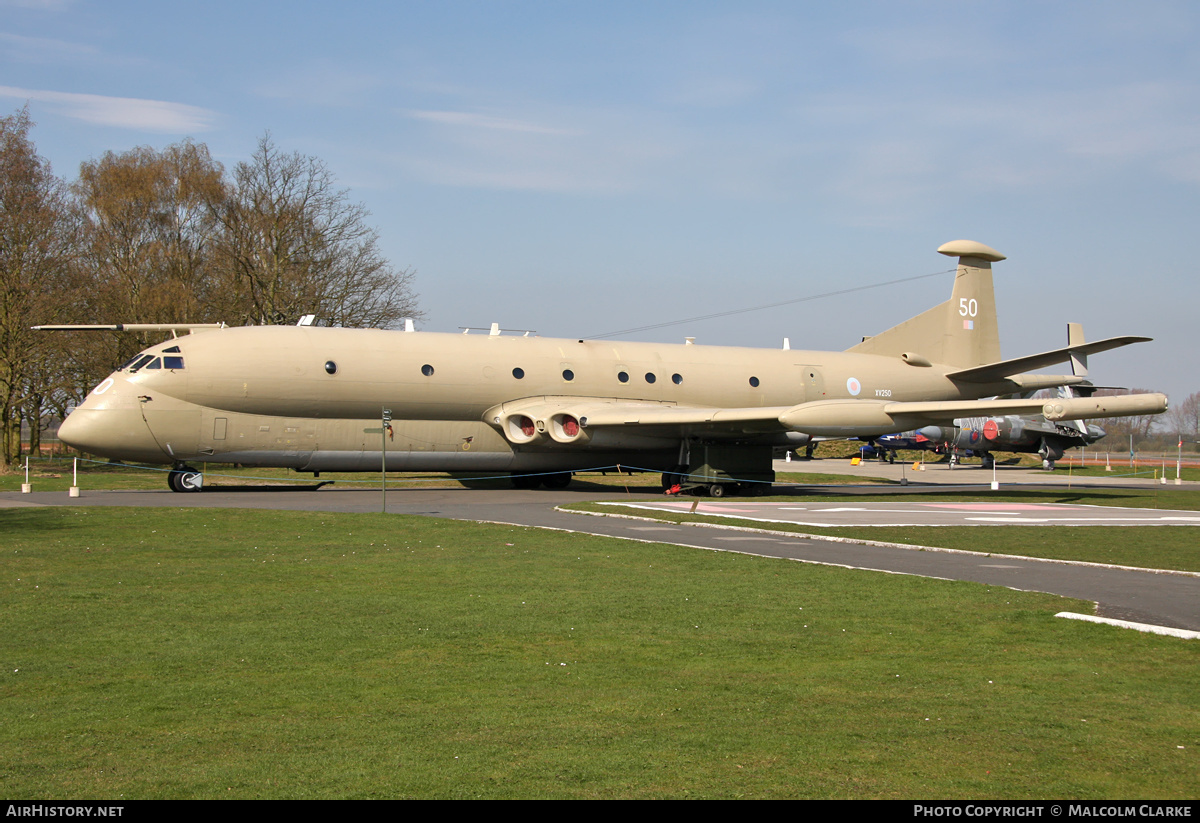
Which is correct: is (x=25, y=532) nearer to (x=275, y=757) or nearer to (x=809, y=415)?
(x=275, y=757)

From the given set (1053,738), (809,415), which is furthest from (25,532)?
(809,415)

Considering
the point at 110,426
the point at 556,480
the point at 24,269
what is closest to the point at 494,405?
the point at 556,480

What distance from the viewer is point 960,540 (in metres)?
14.5

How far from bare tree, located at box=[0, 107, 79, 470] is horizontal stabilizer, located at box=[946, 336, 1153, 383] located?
32.4 meters

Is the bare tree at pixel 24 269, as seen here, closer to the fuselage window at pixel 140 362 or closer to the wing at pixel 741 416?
the fuselage window at pixel 140 362

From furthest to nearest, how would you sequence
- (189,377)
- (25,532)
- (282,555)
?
(189,377) < (25,532) < (282,555)

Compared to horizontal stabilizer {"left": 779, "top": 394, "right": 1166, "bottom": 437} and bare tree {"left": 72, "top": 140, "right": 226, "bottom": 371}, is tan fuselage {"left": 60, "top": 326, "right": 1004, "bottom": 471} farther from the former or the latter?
bare tree {"left": 72, "top": 140, "right": 226, "bottom": 371}

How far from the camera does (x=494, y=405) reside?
981 inches

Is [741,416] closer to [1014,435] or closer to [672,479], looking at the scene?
[672,479]

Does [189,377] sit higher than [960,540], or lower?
higher

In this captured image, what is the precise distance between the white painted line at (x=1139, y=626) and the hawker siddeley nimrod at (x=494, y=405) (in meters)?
14.8

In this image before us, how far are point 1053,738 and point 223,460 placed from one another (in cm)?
2106

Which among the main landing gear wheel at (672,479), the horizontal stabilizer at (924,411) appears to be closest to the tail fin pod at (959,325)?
the horizontal stabilizer at (924,411)
